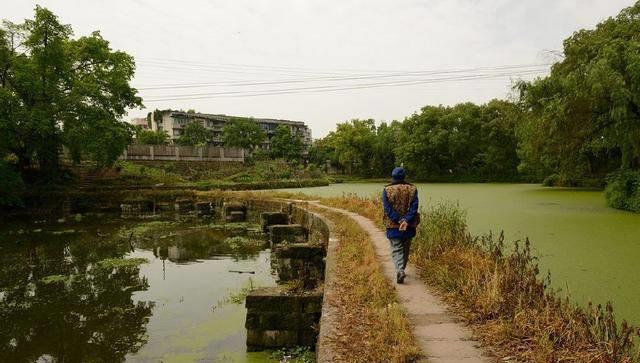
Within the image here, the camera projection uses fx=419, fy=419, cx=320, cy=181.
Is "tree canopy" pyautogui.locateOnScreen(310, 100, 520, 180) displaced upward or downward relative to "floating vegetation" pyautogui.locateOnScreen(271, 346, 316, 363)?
upward

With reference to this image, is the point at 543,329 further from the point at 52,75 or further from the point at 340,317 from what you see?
the point at 52,75

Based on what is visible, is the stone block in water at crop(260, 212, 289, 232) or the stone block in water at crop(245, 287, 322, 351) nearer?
the stone block in water at crop(245, 287, 322, 351)

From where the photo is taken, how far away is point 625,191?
12.7m

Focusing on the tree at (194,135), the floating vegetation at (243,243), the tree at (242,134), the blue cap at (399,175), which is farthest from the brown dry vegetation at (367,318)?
the tree at (242,134)

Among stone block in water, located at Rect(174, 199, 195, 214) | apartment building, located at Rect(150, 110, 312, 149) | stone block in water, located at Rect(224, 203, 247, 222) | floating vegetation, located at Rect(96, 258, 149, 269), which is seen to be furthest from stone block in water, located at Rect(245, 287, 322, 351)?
apartment building, located at Rect(150, 110, 312, 149)

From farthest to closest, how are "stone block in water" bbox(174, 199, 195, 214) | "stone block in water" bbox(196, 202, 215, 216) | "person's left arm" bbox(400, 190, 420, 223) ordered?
"stone block in water" bbox(174, 199, 195, 214) → "stone block in water" bbox(196, 202, 215, 216) → "person's left arm" bbox(400, 190, 420, 223)

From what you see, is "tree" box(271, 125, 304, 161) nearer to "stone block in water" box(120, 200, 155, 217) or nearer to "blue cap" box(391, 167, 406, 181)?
"stone block in water" box(120, 200, 155, 217)

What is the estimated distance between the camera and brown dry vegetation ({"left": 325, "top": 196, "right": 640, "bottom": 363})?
9.27 feet

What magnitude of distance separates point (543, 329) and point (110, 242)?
12787 mm

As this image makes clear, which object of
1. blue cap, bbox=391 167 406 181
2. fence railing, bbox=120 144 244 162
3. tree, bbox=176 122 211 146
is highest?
tree, bbox=176 122 211 146

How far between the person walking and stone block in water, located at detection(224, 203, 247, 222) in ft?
44.2

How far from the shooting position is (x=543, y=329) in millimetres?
3131

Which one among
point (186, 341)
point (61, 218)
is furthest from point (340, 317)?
point (61, 218)

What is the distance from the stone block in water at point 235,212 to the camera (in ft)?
58.1
